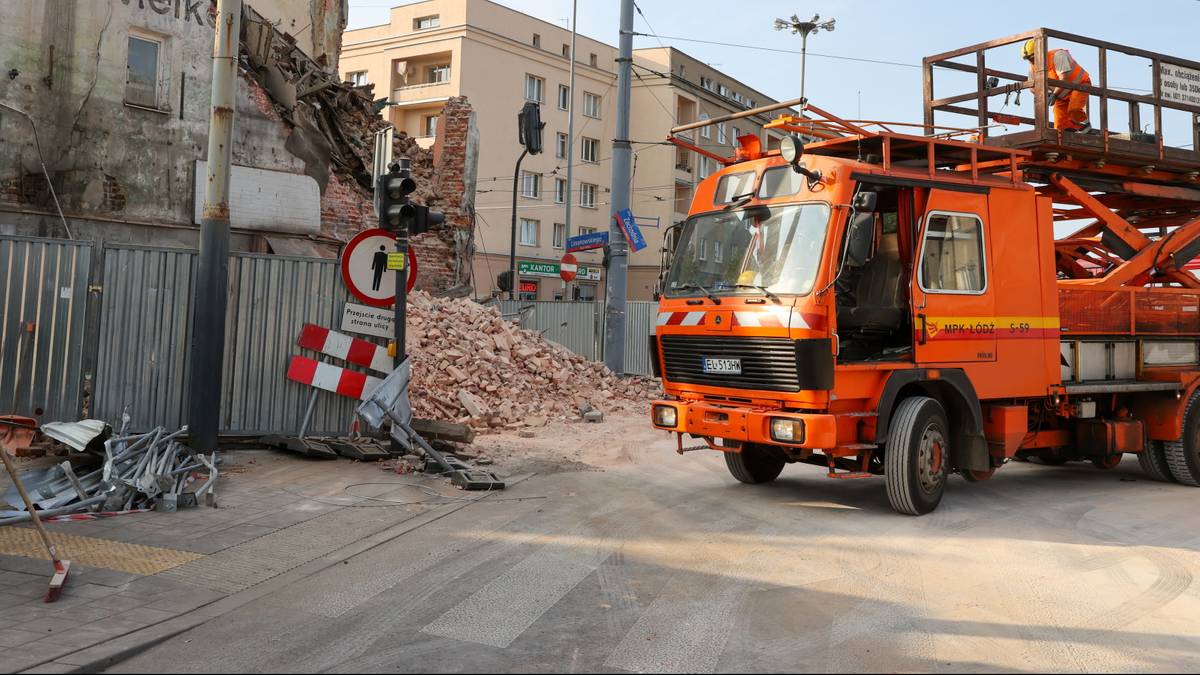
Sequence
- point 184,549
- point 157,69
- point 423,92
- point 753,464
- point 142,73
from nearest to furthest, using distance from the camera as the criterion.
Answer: point 184,549 < point 753,464 < point 142,73 < point 157,69 < point 423,92

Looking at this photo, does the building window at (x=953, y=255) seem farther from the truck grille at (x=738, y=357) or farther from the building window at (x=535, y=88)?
the building window at (x=535, y=88)

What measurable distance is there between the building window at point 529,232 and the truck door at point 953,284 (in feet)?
137

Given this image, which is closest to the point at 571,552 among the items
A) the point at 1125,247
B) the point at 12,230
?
the point at 1125,247

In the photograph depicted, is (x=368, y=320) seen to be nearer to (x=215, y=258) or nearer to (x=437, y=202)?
(x=215, y=258)

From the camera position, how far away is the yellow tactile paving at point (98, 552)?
5754mm

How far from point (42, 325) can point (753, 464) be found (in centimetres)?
695

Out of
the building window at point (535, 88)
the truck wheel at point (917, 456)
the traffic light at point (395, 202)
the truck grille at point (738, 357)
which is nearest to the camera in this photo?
the truck grille at point (738, 357)

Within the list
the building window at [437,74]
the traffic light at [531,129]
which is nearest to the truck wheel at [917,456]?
the traffic light at [531,129]

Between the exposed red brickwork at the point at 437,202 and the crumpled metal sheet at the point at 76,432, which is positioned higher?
the exposed red brickwork at the point at 437,202

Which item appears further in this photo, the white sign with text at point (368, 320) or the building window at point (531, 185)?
the building window at point (531, 185)

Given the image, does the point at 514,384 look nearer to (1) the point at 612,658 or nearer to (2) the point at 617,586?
(2) the point at 617,586

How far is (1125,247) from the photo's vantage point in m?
10.4

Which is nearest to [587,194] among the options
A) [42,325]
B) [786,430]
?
[42,325]

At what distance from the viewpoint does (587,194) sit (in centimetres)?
5300
